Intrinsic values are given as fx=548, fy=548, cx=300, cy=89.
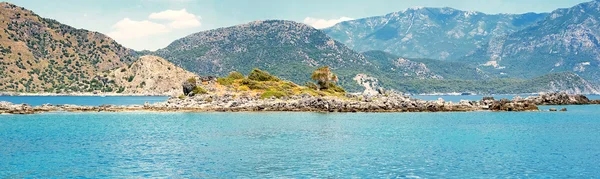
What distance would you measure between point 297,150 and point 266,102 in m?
66.3

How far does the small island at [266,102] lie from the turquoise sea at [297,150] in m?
31.6

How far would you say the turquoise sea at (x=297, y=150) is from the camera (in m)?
35.6

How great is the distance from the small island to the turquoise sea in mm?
31551

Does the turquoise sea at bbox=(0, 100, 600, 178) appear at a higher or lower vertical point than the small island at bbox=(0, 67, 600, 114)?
lower

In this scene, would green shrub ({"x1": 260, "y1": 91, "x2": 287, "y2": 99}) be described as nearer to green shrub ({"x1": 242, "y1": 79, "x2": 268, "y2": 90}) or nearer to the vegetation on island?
the vegetation on island

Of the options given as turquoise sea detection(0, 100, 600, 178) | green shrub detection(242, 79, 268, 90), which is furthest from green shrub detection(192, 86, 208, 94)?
turquoise sea detection(0, 100, 600, 178)

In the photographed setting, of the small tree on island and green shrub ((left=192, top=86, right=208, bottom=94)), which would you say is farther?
the small tree on island

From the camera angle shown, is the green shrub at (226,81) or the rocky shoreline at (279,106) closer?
the rocky shoreline at (279,106)

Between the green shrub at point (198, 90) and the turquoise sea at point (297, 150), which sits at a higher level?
the green shrub at point (198, 90)

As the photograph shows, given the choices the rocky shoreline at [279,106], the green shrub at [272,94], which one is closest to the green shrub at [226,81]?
the rocky shoreline at [279,106]

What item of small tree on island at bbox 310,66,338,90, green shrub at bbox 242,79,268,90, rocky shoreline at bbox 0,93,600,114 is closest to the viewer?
rocky shoreline at bbox 0,93,600,114

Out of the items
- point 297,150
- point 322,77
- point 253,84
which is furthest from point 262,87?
point 297,150

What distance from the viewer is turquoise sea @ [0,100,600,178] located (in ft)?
117

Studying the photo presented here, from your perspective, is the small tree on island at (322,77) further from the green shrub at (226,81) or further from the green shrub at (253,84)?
the green shrub at (226,81)
